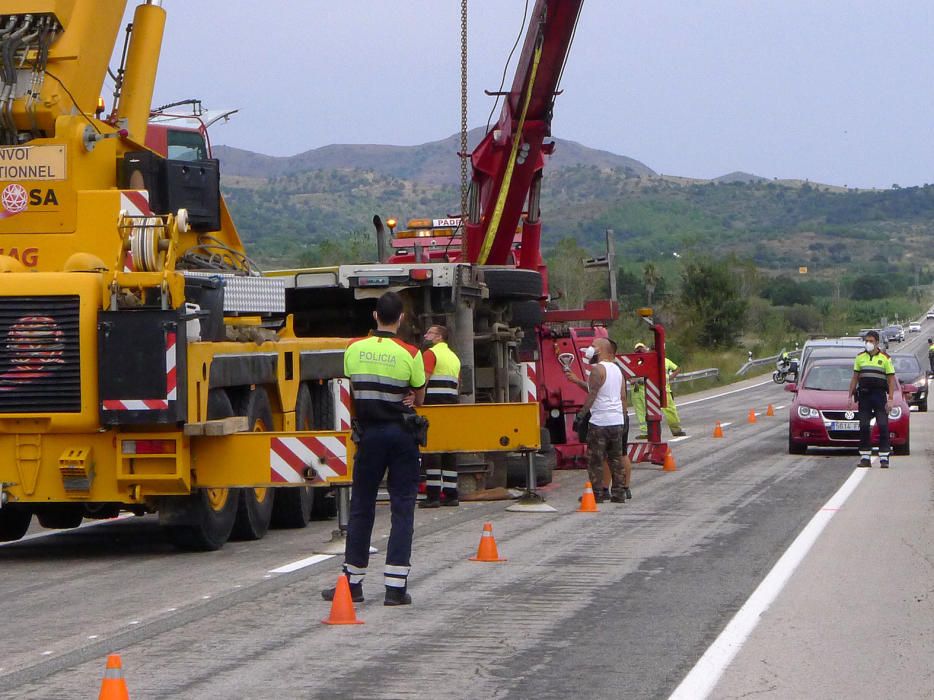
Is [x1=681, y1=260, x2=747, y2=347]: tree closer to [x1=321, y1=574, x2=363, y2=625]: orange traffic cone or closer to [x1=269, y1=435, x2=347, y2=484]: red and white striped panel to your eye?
[x1=269, y1=435, x2=347, y2=484]: red and white striped panel

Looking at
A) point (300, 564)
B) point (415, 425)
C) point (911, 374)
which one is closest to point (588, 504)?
point (300, 564)

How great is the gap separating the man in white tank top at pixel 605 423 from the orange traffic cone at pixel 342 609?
24.2 ft

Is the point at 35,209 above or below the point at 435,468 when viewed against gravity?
above

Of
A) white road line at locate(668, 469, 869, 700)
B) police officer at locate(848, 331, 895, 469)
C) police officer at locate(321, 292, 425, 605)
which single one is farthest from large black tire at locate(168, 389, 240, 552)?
police officer at locate(848, 331, 895, 469)

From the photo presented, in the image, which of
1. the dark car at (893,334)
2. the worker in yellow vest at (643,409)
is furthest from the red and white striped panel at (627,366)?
the dark car at (893,334)

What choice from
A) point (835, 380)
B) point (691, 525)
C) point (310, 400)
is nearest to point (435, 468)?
point (310, 400)

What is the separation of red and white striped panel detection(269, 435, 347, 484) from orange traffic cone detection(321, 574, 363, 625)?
9.88ft

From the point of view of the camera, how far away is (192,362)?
11375 mm

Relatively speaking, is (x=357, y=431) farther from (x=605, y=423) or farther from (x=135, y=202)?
(x=605, y=423)

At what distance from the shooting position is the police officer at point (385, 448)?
9352mm

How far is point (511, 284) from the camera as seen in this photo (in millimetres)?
17844

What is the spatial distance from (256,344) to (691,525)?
4.20 m

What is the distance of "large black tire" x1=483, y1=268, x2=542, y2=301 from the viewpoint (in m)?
17.7

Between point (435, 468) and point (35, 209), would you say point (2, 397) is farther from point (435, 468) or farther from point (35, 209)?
point (435, 468)
